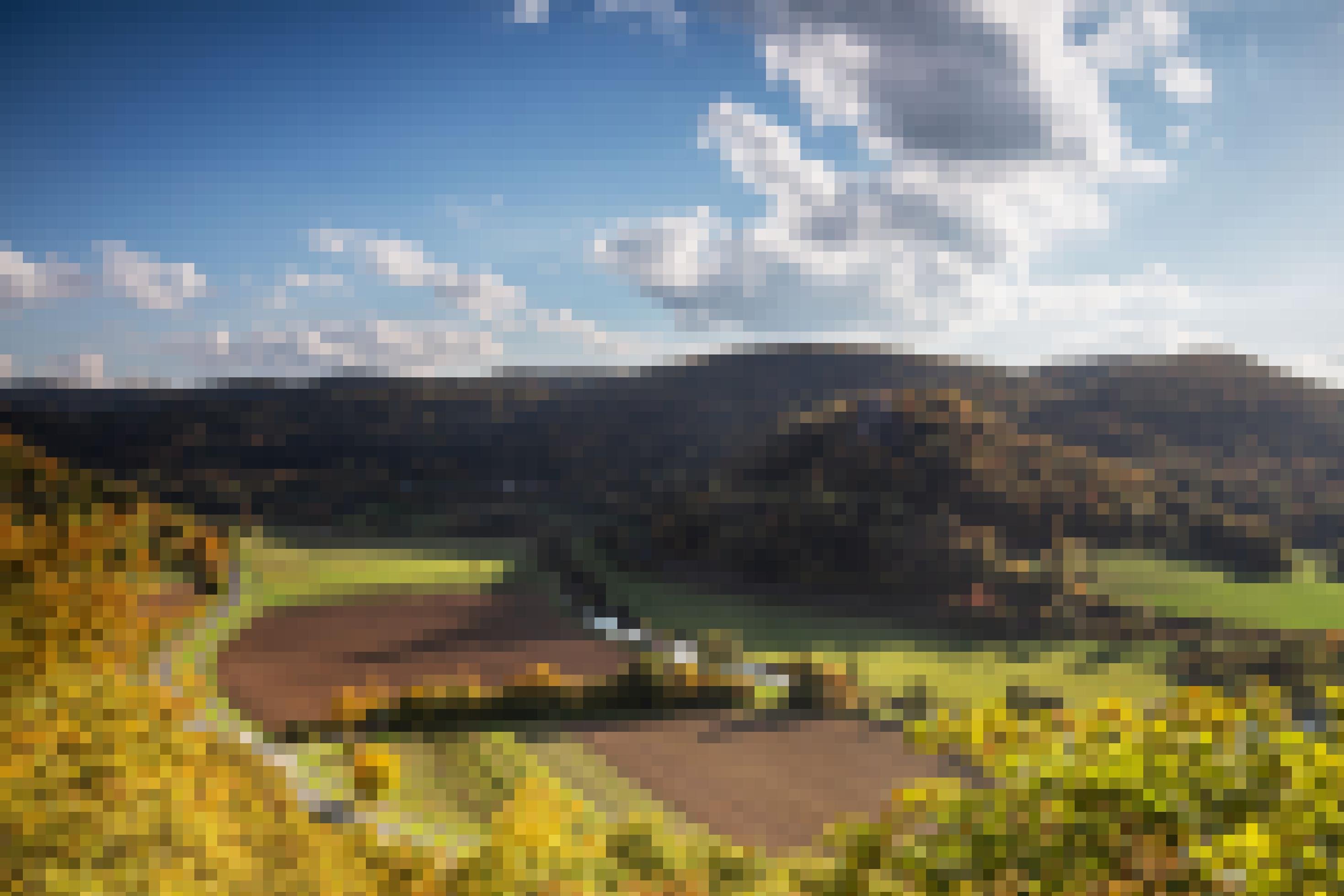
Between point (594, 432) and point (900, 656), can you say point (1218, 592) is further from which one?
point (594, 432)

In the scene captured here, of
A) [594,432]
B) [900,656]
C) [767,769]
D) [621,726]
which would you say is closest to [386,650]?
[621,726]

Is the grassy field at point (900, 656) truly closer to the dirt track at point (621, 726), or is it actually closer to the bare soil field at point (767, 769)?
the bare soil field at point (767, 769)

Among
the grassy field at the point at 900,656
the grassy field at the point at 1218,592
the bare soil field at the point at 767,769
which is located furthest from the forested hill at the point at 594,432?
the bare soil field at the point at 767,769

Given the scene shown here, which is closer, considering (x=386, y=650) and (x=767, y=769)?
(x=767, y=769)

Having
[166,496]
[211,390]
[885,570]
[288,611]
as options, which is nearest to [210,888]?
[288,611]

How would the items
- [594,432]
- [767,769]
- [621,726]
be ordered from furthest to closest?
[594,432] → [621,726] → [767,769]

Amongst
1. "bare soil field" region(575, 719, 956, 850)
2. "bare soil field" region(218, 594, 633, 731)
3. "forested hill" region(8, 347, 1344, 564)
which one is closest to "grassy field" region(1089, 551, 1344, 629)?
"forested hill" region(8, 347, 1344, 564)

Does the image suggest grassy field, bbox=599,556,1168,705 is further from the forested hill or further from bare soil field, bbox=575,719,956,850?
the forested hill
